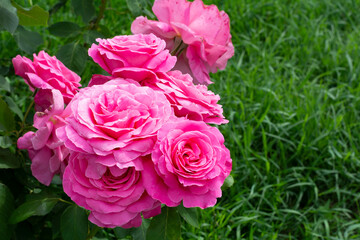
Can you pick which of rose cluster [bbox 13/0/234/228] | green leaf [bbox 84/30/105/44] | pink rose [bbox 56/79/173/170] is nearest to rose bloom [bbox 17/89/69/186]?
rose cluster [bbox 13/0/234/228]

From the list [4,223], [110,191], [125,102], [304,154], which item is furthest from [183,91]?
[304,154]

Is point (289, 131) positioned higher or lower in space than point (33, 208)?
lower

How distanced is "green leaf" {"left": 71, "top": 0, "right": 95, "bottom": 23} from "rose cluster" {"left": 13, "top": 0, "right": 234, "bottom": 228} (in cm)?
64

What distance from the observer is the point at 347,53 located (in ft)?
10.3

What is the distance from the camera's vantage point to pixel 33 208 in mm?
1223

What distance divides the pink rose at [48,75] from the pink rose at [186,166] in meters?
0.35

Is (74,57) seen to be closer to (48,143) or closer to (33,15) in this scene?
(33,15)

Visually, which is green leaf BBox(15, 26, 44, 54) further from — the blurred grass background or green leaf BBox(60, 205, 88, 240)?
green leaf BBox(60, 205, 88, 240)

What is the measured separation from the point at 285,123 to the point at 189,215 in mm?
1497

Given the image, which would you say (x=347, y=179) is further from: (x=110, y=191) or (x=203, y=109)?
(x=110, y=191)

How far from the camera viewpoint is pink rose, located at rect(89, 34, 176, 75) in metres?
1.07

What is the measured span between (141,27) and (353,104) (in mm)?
1788

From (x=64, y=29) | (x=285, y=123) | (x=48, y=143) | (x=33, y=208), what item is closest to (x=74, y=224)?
(x=33, y=208)

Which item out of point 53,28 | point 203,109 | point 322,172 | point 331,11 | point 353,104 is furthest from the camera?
point 331,11
